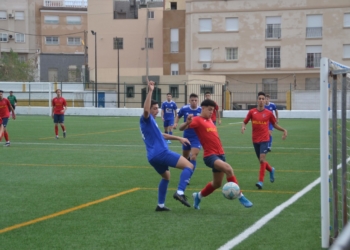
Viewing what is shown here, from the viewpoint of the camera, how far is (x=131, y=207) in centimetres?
1038

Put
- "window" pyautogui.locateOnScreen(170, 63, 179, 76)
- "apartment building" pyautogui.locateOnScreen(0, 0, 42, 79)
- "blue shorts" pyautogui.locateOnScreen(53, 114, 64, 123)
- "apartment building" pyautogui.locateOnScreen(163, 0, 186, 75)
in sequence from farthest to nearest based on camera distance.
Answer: "apartment building" pyautogui.locateOnScreen(0, 0, 42, 79) < "window" pyautogui.locateOnScreen(170, 63, 179, 76) < "apartment building" pyautogui.locateOnScreen(163, 0, 186, 75) < "blue shorts" pyautogui.locateOnScreen(53, 114, 64, 123)

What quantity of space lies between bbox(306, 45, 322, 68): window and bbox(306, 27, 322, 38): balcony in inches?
45.1

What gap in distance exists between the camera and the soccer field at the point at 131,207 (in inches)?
313

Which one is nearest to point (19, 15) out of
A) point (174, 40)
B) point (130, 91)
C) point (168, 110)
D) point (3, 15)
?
point (3, 15)

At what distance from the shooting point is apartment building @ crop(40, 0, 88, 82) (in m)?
86.3

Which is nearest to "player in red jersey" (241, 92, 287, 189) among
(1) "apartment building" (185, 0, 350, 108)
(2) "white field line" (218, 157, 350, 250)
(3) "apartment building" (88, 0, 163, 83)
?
(2) "white field line" (218, 157, 350, 250)

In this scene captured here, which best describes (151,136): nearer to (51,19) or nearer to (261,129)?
(261,129)

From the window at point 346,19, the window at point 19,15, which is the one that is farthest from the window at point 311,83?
the window at point 19,15

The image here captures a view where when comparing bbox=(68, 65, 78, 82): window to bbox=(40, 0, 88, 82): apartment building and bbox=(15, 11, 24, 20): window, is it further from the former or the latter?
bbox=(15, 11, 24, 20): window

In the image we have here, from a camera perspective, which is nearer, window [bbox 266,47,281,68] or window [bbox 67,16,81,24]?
window [bbox 266,47,281,68]

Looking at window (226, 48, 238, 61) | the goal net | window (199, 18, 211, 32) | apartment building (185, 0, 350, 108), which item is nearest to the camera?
the goal net

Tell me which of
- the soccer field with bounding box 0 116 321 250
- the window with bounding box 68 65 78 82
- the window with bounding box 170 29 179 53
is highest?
the window with bounding box 170 29 179 53

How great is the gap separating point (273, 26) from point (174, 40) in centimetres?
1186

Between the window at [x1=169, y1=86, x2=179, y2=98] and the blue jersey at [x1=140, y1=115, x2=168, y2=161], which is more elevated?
the window at [x1=169, y1=86, x2=179, y2=98]
